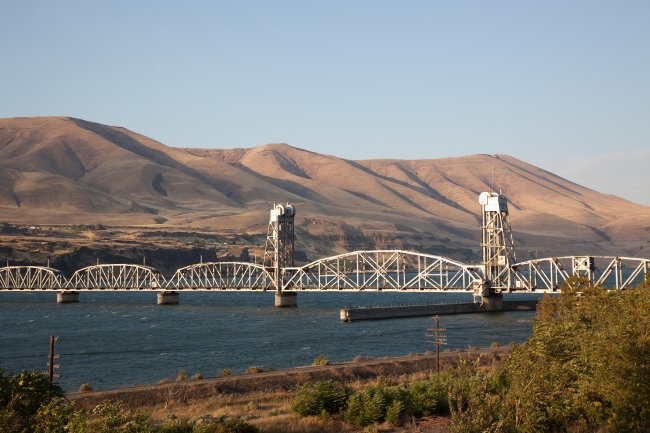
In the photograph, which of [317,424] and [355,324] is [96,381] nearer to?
[317,424]

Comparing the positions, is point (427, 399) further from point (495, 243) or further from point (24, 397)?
point (495, 243)

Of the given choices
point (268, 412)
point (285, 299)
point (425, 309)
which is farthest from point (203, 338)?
point (268, 412)

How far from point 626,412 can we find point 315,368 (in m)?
27.4

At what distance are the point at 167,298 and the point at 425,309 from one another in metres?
53.8

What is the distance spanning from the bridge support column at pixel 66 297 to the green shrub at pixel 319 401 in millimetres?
128662

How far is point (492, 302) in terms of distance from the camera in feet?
393

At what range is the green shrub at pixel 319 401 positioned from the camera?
117ft

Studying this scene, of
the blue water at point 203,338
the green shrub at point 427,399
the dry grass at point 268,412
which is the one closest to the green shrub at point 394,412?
the dry grass at point 268,412

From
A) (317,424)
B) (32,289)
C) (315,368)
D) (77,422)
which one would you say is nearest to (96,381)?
(315,368)

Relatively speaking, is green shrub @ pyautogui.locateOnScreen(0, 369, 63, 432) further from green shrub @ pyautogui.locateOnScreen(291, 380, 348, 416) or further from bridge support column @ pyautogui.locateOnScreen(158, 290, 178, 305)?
bridge support column @ pyautogui.locateOnScreen(158, 290, 178, 305)

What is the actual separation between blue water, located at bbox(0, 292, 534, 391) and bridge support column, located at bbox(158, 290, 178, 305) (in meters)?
11.3

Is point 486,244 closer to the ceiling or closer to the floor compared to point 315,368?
closer to the ceiling

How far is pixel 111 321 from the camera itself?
114 metres

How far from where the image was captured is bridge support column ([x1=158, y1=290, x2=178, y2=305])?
147250 millimetres
